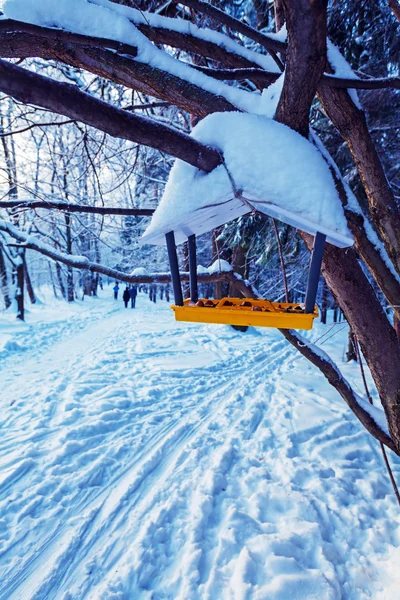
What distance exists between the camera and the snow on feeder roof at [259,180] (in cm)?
109

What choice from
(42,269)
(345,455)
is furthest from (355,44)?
(42,269)

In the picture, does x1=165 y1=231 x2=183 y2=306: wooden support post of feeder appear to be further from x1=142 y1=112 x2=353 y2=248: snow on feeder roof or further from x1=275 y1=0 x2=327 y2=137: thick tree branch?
x1=275 y1=0 x2=327 y2=137: thick tree branch

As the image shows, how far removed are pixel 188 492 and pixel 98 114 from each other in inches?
124

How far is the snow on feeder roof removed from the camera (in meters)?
1.09

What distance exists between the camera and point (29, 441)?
384 centimetres

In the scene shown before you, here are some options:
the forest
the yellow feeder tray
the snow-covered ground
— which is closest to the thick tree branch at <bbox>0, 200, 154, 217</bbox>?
the forest

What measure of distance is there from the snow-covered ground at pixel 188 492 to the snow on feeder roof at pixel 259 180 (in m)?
2.41

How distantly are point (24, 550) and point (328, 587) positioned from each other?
7.30 feet

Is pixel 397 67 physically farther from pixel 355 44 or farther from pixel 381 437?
pixel 381 437

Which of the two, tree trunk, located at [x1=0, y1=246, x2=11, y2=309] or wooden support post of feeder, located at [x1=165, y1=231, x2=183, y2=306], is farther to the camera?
tree trunk, located at [x1=0, y1=246, x2=11, y2=309]

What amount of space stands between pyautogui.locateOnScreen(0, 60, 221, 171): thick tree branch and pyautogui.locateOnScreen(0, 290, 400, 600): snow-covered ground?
2.63 m

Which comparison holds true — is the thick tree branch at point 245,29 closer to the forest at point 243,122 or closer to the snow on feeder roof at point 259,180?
the forest at point 243,122

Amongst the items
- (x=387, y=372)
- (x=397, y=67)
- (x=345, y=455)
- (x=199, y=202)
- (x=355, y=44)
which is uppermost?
(x=355, y=44)

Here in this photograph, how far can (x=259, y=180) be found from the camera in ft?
3.58
